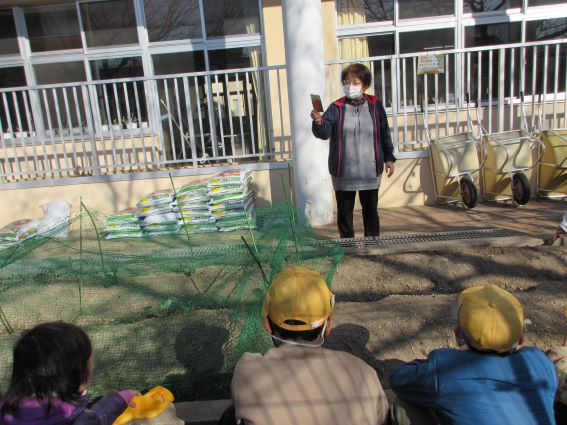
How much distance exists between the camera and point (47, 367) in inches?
62.0

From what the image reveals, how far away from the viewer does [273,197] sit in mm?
6246

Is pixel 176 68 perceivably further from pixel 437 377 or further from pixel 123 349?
pixel 437 377

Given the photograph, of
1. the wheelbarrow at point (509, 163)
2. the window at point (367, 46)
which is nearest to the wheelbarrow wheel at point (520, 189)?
the wheelbarrow at point (509, 163)

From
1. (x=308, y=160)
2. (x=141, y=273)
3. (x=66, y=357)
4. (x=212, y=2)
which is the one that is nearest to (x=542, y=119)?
(x=308, y=160)

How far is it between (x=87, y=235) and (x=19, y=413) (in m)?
3.50

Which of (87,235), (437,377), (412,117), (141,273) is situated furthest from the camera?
(412,117)

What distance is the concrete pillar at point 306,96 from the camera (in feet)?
16.7

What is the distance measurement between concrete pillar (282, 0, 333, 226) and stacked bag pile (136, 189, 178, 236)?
147cm

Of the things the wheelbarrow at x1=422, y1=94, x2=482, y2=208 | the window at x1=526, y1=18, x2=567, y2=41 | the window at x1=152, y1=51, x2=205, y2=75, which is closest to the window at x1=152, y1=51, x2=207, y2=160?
the window at x1=152, y1=51, x2=205, y2=75

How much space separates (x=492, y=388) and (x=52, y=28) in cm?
818

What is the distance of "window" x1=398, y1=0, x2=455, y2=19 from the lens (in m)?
7.05

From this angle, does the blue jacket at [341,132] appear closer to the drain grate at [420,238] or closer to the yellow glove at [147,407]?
the drain grate at [420,238]

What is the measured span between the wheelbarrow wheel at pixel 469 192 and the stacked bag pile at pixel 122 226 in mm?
3880

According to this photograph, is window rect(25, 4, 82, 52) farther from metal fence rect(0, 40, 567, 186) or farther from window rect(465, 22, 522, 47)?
window rect(465, 22, 522, 47)
